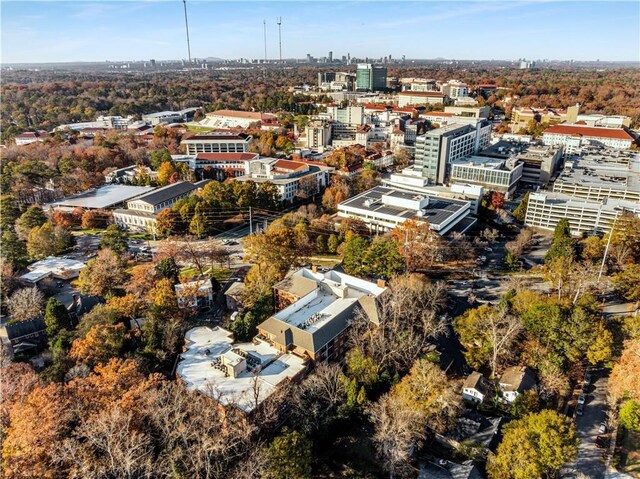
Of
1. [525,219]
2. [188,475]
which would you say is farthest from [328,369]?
[525,219]

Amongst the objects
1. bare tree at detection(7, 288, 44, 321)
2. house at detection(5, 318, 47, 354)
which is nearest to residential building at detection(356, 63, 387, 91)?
bare tree at detection(7, 288, 44, 321)

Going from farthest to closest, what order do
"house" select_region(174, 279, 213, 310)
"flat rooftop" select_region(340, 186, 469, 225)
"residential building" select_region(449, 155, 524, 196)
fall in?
1. "residential building" select_region(449, 155, 524, 196)
2. "flat rooftop" select_region(340, 186, 469, 225)
3. "house" select_region(174, 279, 213, 310)

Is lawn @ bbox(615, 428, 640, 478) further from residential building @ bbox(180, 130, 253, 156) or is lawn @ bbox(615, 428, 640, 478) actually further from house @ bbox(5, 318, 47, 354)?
residential building @ bbox(180, 130, 253, 156)

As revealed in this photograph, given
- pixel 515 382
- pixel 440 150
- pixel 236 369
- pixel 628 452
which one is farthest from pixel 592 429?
pixel 440 150

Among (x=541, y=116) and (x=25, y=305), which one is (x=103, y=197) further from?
(x=541, y=116)

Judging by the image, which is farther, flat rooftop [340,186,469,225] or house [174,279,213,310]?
flat rooftop [340,186,469,225]

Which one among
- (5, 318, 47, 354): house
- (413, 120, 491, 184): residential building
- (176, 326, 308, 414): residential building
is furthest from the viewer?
(413, 120, 491, 184): residential building

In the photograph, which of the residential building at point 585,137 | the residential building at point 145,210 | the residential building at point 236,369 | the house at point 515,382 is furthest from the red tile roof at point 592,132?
the residential building at point 236,369
